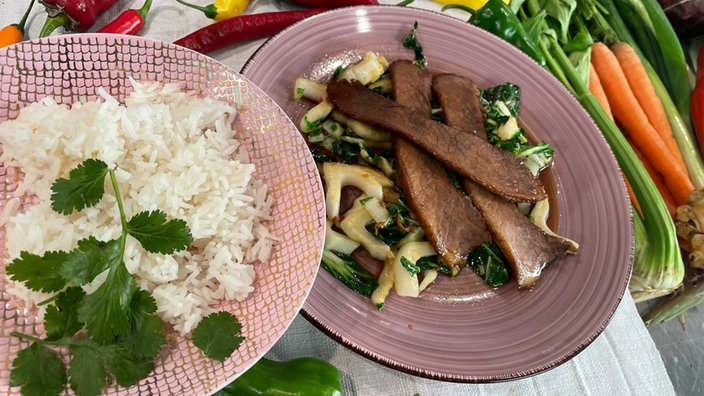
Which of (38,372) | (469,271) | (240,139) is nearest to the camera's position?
(38,372)

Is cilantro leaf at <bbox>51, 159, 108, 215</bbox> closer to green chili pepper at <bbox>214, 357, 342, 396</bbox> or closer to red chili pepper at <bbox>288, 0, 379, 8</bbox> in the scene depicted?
green chili pepper at <bbox>214, 357, 342, 396</bbox>

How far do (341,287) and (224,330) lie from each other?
49 centimetres

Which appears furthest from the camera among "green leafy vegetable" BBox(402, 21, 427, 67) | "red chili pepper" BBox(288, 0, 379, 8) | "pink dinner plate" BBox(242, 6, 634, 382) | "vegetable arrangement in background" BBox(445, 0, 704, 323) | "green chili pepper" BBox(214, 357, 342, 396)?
"red chili pepper" BBox(288, 0, 379, 8)

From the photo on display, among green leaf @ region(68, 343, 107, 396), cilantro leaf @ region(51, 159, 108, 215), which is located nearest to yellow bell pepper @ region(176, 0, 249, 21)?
cilantro leaf @ region(51, 159, 108, 215)

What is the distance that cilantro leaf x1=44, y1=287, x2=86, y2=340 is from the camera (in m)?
1.02

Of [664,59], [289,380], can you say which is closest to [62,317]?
[289,380]

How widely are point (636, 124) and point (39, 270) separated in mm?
2785

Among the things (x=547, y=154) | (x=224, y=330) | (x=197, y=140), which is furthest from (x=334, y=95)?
(x=224, y=330)

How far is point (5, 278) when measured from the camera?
3.63 ft

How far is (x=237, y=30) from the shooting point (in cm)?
214

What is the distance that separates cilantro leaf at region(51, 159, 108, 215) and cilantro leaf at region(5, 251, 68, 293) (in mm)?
132

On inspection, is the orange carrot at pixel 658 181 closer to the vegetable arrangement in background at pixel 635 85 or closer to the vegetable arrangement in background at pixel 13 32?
the vegetable arrangement in background at pixel 635 85

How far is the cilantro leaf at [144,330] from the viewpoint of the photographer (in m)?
1.04

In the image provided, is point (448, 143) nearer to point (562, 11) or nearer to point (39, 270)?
point (39, 270)
